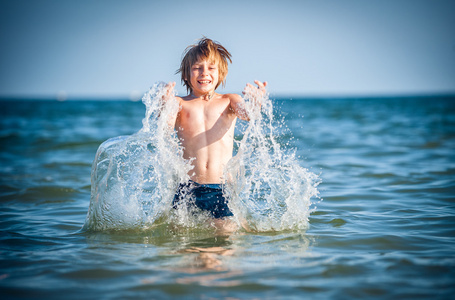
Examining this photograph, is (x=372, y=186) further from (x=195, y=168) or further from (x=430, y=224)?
(x=195, y=168)

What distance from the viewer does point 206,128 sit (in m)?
3.52

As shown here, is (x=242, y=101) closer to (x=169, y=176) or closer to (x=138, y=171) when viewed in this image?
(x=169, y=176)

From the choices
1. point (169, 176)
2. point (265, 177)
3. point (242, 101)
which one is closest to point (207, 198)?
point (169, 176)

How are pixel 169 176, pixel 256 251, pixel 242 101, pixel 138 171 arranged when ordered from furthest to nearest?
pixel 138 171, pixel 169 176, pixel 242 101, pixel 256 251

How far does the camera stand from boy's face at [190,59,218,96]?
350cm

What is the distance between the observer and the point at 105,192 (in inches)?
145

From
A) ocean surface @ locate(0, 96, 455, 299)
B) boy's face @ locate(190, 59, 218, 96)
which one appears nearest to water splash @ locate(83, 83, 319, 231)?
ocean surface @ locate(0, 96, 455, 299)

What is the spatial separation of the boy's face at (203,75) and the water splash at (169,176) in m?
0.28

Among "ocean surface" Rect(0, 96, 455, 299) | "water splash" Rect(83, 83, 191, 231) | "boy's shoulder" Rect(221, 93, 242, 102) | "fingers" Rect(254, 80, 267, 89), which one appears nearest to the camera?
"ocean surface" Rect(0, 96, 455, 299)

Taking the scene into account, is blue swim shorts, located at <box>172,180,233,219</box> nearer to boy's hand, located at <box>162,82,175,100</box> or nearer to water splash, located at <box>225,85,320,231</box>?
water splash, located at <box>225,85,320,231</box>

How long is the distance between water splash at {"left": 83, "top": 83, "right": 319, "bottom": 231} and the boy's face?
28 cm

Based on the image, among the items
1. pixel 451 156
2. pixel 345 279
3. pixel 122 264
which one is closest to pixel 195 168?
pixel 122 264

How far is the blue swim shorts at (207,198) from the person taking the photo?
346 cm

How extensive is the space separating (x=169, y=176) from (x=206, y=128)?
537 mm
